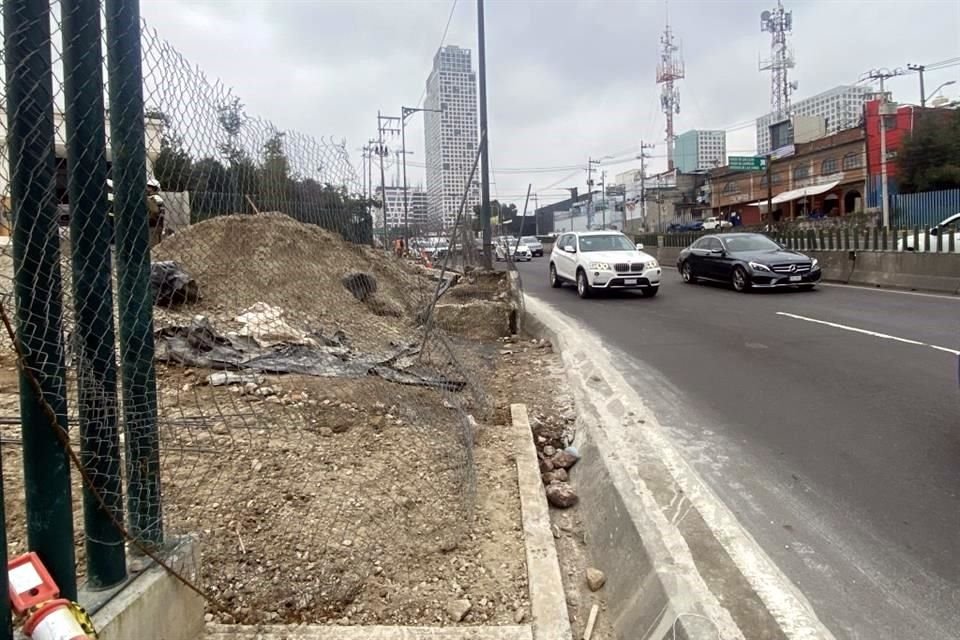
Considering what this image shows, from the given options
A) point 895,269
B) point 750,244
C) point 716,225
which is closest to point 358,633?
point 750,244

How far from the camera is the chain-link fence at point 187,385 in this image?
2.25 m

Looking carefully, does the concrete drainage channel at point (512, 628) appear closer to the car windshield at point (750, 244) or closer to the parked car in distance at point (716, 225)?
the car windshield at point (750, 244)

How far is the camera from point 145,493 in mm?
2705

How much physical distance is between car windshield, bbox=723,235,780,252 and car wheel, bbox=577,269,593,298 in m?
3.95

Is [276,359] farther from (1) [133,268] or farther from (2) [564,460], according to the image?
(1) [133,268]

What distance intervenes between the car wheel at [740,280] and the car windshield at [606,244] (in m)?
2.48

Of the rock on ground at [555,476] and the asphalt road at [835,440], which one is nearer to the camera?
the asphalt road at [835,440]

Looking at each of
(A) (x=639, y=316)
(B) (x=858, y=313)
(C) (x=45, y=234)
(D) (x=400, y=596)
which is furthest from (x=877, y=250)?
(C) (x=45, y=234)

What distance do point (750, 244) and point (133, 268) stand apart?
1726 centimetres

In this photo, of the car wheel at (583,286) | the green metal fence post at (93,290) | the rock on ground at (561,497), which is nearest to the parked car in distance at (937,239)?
the car wheel at (583,286)

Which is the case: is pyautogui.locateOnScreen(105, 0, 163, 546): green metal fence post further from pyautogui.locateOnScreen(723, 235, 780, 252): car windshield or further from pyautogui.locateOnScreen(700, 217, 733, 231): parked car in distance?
pyautogui.locateOnScreen(700, 217, 733, 231): parked car in distance

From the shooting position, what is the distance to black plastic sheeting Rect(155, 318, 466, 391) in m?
6.13

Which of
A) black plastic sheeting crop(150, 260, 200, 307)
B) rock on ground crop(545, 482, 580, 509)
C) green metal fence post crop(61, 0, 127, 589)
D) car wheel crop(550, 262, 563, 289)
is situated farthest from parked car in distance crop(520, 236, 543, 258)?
green metal fence post crop(61, 0, 127, 589)

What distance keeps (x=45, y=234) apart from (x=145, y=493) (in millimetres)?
1048
